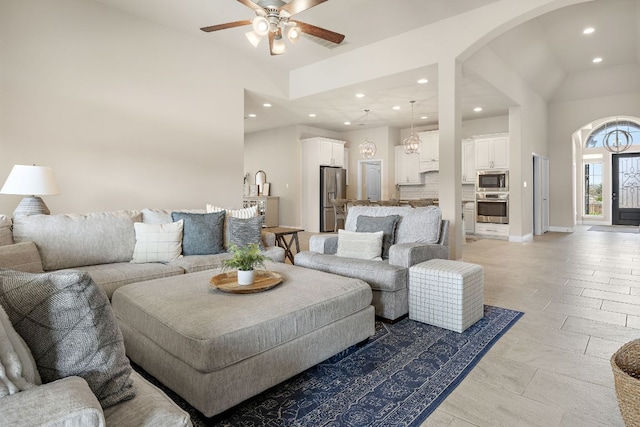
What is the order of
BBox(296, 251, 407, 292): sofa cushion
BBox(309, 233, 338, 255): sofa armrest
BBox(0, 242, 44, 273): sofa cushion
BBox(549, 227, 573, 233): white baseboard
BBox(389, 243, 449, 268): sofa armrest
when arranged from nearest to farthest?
BBox(0, 242, 44, 273): sofa cushion, BBox(296, 251, 407, 292): sofa cushion, BBox(389, 243, 449, 268): sofa armrest, BBox(309, 233, 338, 255): sofa armrest, BBox(549, 227, 573, 233): white baseboard

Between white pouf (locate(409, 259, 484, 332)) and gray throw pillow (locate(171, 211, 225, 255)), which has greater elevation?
gray throw pillow (locate(171, 211, 225, 255))

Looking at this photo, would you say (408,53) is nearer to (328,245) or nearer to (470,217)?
(328,245)

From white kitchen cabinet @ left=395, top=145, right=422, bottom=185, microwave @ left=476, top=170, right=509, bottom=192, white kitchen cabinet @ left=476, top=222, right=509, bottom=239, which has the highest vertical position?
white kitchen cabinet @ left=395, top=145, right=422, bottom=185

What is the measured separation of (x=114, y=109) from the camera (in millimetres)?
4469

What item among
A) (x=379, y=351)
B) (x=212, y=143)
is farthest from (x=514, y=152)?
(x=379, y=351)

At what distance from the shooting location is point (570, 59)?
721 cm

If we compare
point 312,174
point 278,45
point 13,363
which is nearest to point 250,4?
point 278,45

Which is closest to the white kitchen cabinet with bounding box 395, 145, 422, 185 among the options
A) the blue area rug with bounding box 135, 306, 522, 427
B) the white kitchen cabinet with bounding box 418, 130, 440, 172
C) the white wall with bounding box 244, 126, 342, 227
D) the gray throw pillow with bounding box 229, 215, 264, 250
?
the white kitchen cabinet with bounding box 418, 130, 440, 172

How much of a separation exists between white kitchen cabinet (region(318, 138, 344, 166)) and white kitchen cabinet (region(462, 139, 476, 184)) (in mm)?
3102

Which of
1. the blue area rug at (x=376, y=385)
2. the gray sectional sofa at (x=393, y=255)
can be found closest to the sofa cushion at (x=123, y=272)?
the blue area rug at (x=376, y=385)

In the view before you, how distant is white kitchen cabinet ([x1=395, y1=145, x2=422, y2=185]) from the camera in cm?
933

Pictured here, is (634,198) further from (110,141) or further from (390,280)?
(110,141)

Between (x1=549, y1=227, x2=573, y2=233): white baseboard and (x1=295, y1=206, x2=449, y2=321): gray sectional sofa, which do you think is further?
(x1=549, y1=227, x2=573, y2=233): white baseboard

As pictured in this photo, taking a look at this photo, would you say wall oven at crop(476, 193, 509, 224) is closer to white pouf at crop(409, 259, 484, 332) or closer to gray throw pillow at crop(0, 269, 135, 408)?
white pouf at crop(409, 259, 484, 332)
